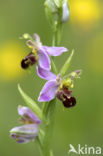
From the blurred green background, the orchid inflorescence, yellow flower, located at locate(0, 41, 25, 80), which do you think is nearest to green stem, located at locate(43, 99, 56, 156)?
the orchid inflorescence

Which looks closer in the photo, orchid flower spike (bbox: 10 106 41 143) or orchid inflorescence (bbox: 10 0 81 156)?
orchid inflorescence (bbox: 10 0 81 156)

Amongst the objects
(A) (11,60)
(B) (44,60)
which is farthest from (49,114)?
(A) (11,60)

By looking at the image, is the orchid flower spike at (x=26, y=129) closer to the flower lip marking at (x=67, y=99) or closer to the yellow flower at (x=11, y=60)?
the flower lip marking at (x=67, y=99)

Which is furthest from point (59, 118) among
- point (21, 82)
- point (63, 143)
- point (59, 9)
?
point (59, 9)

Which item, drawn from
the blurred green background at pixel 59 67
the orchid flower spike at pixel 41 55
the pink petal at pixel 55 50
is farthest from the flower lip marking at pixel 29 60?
the blurred green background at pixel 59 67

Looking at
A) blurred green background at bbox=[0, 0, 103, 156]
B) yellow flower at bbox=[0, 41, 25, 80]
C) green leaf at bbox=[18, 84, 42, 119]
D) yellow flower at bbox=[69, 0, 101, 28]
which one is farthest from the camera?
yellow flower at bbox=[69, 0, 101, 28]

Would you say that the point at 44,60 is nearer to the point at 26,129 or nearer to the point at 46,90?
the point at 46,90

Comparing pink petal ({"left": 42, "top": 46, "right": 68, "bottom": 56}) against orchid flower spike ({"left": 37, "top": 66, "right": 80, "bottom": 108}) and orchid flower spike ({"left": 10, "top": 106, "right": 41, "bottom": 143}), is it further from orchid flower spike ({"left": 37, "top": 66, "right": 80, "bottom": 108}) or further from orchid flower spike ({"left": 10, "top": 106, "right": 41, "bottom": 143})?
orchid flower spike ({"left": 10, "top": 106, "right": 41, "bottom": 143})

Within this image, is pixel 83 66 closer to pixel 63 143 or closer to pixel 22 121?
pixel 63 143
